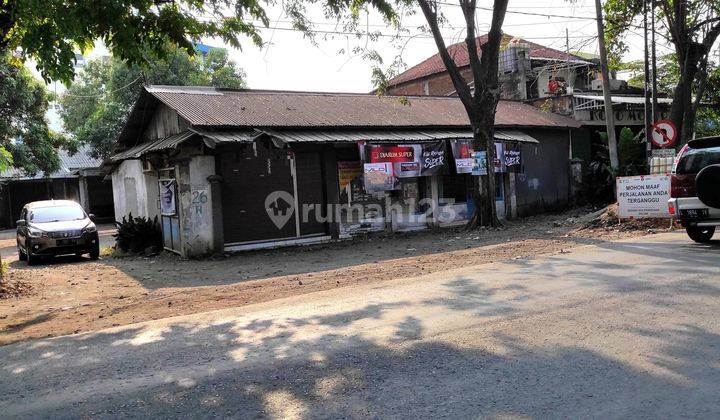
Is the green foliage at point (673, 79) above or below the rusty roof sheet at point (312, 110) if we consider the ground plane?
above

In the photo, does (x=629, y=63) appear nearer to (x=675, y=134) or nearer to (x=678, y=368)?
(x=675, y=134)

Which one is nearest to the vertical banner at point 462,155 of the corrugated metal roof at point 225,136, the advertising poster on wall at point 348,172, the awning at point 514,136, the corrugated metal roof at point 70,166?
the awning at point 514,136

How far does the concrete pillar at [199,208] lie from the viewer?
540 inches

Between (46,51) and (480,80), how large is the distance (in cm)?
1110

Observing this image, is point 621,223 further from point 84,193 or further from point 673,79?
point 84,193

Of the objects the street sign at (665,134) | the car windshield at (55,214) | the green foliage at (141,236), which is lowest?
the green foliage at (141,236)

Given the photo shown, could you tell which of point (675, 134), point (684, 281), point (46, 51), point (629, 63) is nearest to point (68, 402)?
point (46, 51)

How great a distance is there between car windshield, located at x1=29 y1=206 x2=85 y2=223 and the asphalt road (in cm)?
1009

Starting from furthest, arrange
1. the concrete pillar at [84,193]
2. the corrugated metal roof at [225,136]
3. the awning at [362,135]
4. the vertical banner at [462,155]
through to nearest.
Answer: the concrete pillar at [84,193] < the vertical banner at [462,155] < the awning at [362,135] < the corrugated metal roof at [225,136]

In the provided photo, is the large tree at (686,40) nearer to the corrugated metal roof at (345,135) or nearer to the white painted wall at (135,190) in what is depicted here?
the corrugated metal roof at (345,135)

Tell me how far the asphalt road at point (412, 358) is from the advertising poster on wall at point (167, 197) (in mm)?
7961

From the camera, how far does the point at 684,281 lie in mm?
7613

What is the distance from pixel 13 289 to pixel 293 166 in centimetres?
724

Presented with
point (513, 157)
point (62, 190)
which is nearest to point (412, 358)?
point (513, 157)
